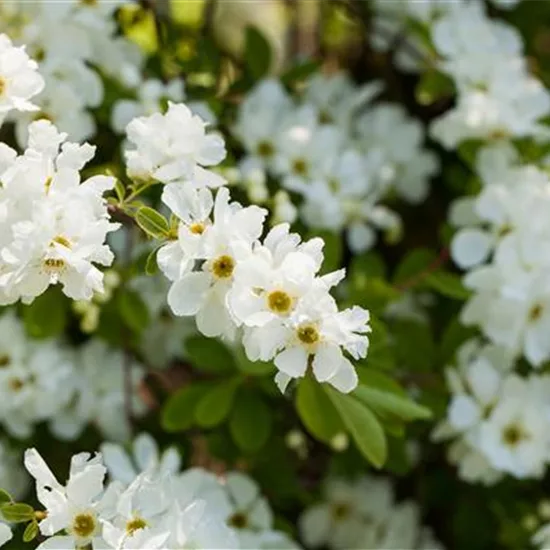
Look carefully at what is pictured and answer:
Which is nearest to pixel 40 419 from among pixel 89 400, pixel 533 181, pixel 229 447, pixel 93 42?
pixel 89 400

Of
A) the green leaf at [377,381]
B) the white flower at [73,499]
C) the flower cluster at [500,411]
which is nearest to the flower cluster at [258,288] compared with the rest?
the white flower at [73,499]

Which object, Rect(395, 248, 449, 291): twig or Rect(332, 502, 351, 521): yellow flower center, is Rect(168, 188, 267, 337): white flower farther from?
Rect(332, 502, 351, 521): yellow flower center

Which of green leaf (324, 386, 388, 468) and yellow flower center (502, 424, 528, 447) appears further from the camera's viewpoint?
yellow flower center (502, 424, 528, 447)

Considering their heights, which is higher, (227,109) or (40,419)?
(227,109)

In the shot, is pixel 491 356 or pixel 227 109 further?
pixel 227 109

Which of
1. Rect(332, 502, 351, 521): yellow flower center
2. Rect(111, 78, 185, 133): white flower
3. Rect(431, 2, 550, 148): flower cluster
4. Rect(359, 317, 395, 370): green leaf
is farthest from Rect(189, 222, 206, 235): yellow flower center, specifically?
Rect(332, 502, 351, 521): yellow flower center

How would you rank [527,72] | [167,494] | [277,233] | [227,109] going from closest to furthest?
1. [277,233]
2. [167,494]
3. [227,109]
4. [527,72]

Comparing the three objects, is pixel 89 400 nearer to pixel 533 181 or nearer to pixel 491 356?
pixel 491 356

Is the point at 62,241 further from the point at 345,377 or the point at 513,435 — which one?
the point at 513,435
